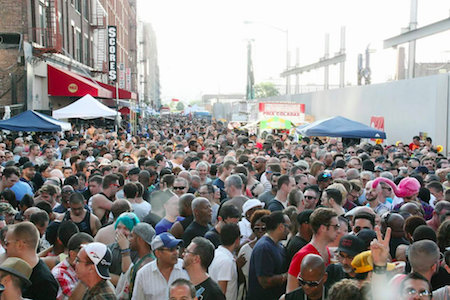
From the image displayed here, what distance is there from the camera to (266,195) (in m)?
8.39

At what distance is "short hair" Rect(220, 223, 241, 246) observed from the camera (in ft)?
17.4

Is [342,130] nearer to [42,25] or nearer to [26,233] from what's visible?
[26,233]

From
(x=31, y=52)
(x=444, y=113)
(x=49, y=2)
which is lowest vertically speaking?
(x=444, y=113)

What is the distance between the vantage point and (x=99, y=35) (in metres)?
41.8

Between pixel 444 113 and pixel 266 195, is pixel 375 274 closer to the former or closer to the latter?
pixel 266 195

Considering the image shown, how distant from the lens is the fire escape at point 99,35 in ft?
124

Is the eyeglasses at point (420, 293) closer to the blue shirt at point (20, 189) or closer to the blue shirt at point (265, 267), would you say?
the blue shirt at point (265, 267)

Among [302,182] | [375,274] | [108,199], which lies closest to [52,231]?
[108,199]

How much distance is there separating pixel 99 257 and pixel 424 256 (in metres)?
2.75

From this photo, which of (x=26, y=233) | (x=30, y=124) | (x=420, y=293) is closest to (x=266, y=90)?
(x=30, y=124)

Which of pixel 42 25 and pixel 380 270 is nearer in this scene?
pixel 380 270

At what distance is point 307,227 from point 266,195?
2857 millimetres

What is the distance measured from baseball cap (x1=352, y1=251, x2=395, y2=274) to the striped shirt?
1484mm

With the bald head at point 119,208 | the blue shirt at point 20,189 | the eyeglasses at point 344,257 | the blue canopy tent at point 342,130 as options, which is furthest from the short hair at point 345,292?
the blue canopy tent at point 342,130
